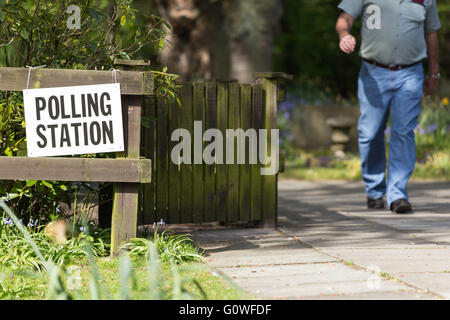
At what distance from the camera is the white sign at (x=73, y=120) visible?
4.28m

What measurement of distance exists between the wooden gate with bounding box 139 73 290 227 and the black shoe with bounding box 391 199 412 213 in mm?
1252

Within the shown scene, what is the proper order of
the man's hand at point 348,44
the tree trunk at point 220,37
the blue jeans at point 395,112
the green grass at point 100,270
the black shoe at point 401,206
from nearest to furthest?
the green grass at point 100,270 < the man's hand at point 348,44 < the black shoe at point 401,206 < the blue jeans at point 395,112 < the tree trunk at point 220,37

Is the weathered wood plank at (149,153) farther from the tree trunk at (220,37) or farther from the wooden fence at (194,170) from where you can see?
the tree trunk at (220,37)

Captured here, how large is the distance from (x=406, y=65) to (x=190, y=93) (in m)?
2.12

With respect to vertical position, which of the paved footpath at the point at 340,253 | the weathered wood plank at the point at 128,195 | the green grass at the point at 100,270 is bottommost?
the paved footpath at the point at 340,253

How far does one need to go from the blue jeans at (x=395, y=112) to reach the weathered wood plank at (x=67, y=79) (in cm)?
283

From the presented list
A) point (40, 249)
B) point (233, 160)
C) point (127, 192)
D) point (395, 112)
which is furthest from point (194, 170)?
point (395, 112)

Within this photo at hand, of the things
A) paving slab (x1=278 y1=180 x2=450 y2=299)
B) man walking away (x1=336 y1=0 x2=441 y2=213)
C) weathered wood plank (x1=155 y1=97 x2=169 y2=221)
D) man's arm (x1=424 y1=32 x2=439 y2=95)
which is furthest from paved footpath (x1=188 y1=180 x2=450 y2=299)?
man's arm (x1=424 y1=32 x2=439 y2=95)

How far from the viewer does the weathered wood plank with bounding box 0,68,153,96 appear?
427 cm

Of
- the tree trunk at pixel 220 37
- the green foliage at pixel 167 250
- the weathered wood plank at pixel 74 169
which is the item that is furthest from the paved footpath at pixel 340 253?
the tree trunk at pixel 220 37

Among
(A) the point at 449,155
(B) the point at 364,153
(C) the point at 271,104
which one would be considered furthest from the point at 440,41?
(C) the point at 271,104

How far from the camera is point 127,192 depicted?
445 centimetres

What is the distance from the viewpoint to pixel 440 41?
65.5 ft
